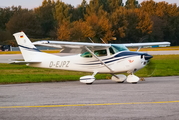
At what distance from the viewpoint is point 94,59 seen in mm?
17156

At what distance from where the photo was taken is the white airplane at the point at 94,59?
1630cm

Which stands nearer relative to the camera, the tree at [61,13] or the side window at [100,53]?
the side window at [100,53]

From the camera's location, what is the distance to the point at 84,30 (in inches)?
2677

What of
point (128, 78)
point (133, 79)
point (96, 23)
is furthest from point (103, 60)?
point (96, 23)

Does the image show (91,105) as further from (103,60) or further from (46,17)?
(46,17)

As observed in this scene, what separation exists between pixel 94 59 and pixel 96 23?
57336 millimetres

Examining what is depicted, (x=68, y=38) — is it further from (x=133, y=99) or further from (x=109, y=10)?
(x=133, y=99)

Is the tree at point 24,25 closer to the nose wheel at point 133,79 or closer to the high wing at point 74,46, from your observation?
the high wing at point 74,46

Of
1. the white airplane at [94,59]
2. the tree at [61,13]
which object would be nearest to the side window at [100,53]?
the white airplane at [94,59]

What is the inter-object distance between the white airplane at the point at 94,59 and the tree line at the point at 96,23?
1763 inches

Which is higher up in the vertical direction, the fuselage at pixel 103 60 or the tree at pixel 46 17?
the fuselage at pixel 103 60

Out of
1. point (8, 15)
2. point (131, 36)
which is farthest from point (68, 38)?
point (8, 15)

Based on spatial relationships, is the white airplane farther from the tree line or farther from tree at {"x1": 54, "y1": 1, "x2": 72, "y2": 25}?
tree at {"x1": 54, "y1": 1, "x2": 72, "y2": 25}

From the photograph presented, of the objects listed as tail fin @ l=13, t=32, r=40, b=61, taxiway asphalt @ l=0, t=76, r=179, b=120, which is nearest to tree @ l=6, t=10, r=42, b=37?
tail fin @ l=13, t=32, r=40, b=61
